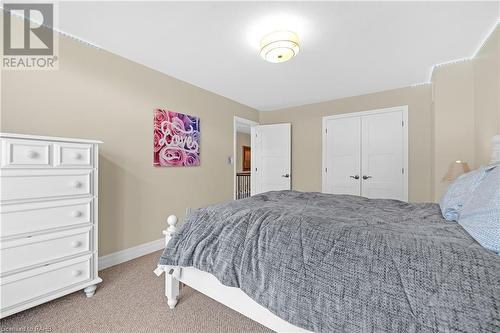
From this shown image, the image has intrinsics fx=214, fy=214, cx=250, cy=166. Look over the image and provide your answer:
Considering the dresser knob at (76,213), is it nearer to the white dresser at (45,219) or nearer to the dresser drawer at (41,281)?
the white dresser at (45,219)

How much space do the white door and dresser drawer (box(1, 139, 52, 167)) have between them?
351cm

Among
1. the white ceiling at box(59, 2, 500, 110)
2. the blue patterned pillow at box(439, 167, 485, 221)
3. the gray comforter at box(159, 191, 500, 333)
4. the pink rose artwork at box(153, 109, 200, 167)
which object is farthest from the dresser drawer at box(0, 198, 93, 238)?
the blue patterned pillow at box(439, 167, 485, 221)

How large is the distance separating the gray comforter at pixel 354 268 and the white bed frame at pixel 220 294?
14 centimetres

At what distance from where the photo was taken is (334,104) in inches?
154

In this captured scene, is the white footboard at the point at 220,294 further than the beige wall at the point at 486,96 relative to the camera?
No

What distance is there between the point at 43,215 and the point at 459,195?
2.71 meters

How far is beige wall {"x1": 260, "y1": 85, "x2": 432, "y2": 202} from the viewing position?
3.21 metres

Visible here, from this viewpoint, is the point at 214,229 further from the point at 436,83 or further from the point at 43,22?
the point at 436,83

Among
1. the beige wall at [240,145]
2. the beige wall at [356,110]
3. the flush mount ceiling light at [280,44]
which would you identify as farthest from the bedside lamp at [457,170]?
the beige wall at [240,145]

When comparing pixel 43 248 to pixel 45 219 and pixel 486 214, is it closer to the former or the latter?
pixel 45 219

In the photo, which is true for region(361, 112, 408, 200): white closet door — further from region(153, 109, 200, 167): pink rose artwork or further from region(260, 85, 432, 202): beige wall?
region(153, 109, 200, 167): pink rose artwork

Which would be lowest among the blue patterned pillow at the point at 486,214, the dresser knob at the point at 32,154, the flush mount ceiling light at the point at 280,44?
the blue patterned pillow at the point at 486,214

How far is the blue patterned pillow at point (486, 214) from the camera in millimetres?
834

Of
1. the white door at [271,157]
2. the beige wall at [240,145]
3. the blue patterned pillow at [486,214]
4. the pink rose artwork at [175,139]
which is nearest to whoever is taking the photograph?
the blue patterned pillow at [486,214]
